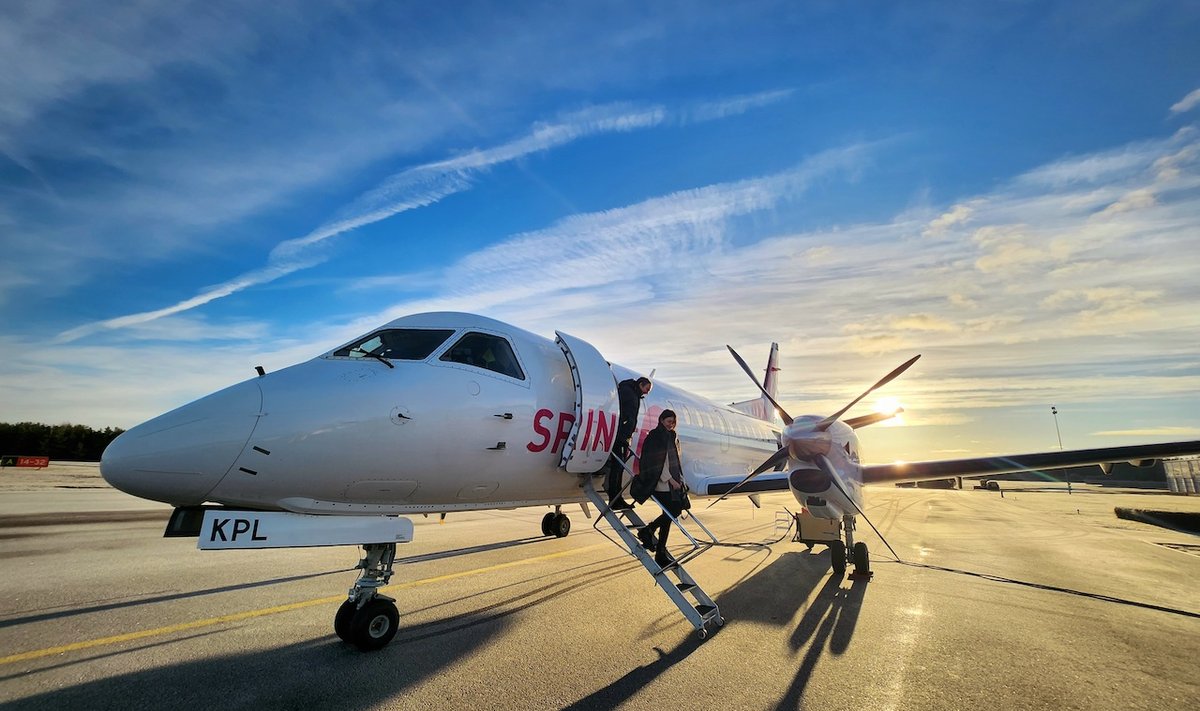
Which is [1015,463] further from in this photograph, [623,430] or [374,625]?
[374,625]

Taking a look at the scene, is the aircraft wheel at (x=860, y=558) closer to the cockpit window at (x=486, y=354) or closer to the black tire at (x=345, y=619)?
the cockpit window at (x=486, y=354)

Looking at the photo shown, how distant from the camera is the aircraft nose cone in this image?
13.9 ft

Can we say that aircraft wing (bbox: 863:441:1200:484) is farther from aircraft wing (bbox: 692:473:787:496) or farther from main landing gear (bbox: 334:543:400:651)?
main landing gear (bbox: 334:543:400:651)

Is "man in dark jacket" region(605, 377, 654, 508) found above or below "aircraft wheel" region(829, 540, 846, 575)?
above

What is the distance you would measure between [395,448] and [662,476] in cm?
363

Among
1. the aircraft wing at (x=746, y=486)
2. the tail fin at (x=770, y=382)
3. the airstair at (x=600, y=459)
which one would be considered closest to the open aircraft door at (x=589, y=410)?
the airstair at (x=600, y=459)

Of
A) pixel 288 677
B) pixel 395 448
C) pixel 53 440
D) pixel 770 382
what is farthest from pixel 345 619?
pixel 53 440

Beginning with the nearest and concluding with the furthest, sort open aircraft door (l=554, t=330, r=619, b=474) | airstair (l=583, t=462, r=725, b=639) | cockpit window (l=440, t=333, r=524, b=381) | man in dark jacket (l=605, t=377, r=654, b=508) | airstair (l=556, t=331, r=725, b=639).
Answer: airstair (l=583, t=462, r=725, b=639)
cockpit window (l=440, t=333, r=524, b=381)
airstair (l=556, t=331, r=725, b=639)
open aircraft door (l=554, t=330, r=619, b=474)
man in dark jacket (l=605, t=377, r=654, b=508)

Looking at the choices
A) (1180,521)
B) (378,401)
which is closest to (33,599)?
(378,401)

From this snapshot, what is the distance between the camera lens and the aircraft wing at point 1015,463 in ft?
27.3

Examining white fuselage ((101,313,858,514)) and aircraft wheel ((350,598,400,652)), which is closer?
white fuselage ((101,313,858,514))

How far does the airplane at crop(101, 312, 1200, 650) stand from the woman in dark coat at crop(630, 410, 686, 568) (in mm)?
582

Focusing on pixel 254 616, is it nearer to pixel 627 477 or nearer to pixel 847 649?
pixel 627 477

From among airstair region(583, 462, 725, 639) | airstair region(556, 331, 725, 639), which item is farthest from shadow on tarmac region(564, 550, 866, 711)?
airstair region(556, 331, 725, 639)
